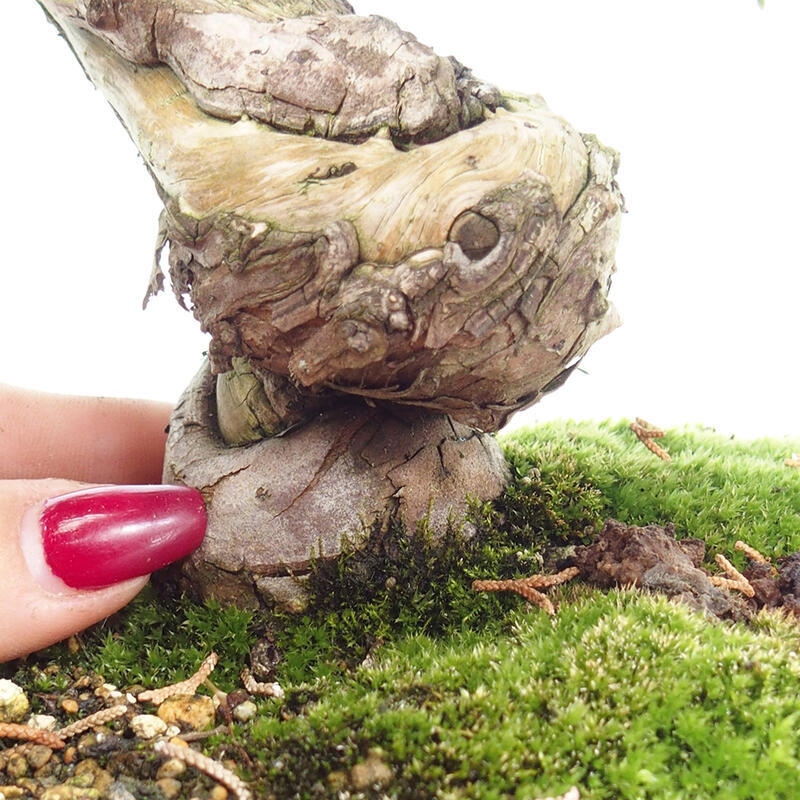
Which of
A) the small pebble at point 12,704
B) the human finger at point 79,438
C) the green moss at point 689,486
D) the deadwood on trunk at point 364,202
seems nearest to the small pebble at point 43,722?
the small pebble at point 12,704

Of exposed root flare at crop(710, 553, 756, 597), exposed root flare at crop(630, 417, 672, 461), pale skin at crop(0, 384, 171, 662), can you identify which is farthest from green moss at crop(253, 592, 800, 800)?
pale skin at crop(0, 384, 171, 662)

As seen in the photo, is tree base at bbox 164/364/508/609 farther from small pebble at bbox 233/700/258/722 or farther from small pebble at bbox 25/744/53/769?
small pebble at bbox 25/744/53/769

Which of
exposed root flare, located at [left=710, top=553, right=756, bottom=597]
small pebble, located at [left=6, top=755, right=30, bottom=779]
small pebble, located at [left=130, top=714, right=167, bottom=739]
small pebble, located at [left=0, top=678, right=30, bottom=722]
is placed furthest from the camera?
exposed root flare, located at [left=710, top=553, right=756, bottom=597]

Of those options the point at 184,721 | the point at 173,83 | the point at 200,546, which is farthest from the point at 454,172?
the point at 184,721

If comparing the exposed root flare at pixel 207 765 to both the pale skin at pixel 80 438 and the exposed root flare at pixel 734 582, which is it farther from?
the exposed root flare at pixel 734 582

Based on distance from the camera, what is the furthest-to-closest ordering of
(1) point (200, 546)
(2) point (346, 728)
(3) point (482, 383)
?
(1) point (200, 546) → (3) point (482, 383) → (2) point (346, 728)

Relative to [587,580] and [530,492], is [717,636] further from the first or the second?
[530,492]
